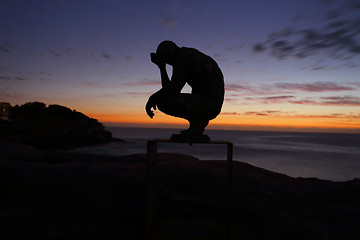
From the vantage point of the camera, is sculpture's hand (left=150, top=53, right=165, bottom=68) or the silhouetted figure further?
sculpture's hand (left=150, top=53, right=165, bottom=68)

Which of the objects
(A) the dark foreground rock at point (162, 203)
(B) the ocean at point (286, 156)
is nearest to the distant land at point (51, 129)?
(B) the ocean at point (286, 156)

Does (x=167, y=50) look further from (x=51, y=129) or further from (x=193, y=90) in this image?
(x=51, y=129)

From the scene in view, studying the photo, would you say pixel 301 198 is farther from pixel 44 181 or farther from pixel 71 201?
pixel 44 181

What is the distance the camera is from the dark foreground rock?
3.39 meters

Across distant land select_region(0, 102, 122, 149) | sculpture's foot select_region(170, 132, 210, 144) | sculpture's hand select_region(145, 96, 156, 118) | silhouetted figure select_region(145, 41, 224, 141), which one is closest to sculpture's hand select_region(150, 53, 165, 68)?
silhouetted figure select_region(145, 41, 224, 141)

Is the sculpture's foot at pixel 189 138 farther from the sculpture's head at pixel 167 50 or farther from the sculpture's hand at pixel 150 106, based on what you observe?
the sculpture's head at pixel 167 50

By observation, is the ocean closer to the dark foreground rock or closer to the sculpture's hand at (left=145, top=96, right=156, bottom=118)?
the dark foreground rock

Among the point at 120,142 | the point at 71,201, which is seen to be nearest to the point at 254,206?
the point at 71,201

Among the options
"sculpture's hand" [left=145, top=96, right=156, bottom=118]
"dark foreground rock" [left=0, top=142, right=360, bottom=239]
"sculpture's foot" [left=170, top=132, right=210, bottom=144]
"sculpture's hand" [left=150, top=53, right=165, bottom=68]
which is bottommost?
"dark foreground rock" [left=0, top=142, right=360, bottom=239]

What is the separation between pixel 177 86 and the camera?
11.3 ft

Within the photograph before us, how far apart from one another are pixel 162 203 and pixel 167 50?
2901 mm

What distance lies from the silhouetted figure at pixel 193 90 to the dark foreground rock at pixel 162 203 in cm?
167

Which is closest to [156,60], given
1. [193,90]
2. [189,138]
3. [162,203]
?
[193,90]

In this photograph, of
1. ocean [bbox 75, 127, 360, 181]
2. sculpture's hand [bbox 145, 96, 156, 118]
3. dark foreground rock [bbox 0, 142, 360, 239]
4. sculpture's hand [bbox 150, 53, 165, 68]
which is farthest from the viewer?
ocean [bbox 75, 127, 360, 181]
